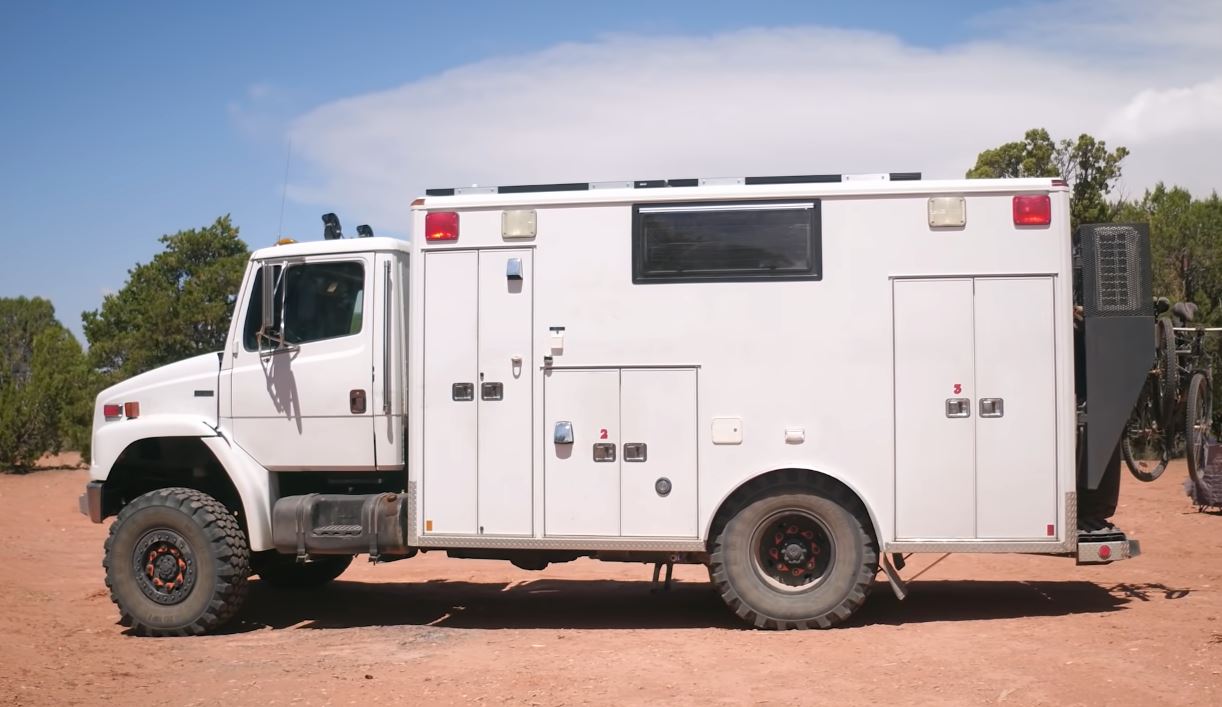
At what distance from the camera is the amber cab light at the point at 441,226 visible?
8703 millimetres

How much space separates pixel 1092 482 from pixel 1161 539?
6.73m

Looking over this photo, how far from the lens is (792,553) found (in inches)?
329

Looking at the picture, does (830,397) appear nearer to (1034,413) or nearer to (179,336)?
(1034,413)

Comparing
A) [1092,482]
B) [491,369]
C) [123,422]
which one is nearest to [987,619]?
[1092,482]

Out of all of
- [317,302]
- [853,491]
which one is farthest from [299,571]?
[853,491]

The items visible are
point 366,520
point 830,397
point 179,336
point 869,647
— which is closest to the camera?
point 869,647

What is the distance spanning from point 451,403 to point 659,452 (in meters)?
1.69

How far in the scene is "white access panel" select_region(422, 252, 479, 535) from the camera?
8586 mm

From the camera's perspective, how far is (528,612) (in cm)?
985

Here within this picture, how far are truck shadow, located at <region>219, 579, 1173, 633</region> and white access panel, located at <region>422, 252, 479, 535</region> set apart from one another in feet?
4.05

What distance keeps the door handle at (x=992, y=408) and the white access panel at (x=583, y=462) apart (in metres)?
2.73

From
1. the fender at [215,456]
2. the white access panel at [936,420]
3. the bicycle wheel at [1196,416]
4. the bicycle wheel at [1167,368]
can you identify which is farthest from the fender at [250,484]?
the bicycle wheel at [1196,416]

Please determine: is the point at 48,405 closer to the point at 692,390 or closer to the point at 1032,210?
the point at 692,390

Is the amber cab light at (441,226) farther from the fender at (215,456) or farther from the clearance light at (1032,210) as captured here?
the clearance light at (1032,210)
